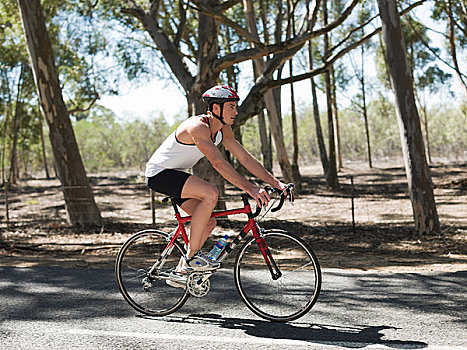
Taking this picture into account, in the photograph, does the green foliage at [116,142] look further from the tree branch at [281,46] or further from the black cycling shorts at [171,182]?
the black cycling shorts at [171,182]

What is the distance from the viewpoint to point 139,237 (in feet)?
17.6

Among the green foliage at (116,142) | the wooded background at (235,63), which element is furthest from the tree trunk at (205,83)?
the green foliage at (116,142)

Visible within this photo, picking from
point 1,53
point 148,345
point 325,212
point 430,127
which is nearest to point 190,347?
point 148,345

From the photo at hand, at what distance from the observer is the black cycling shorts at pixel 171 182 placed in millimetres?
4828

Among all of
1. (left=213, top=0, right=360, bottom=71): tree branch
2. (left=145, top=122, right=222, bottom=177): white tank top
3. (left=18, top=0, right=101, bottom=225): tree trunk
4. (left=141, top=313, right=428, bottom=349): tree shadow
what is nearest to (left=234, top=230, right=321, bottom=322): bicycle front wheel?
(left=141, top=313, right=428, bottom=349): tree shadow

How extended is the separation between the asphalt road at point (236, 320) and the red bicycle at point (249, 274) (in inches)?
6.3

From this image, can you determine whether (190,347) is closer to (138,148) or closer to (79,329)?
(79,329)

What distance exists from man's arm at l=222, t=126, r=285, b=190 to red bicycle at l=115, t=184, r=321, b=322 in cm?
10

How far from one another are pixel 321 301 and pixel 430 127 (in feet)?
300

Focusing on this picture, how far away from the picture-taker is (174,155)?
4859mm

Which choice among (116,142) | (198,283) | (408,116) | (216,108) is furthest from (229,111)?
(116,142)

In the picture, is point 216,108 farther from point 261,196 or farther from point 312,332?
point 312,332

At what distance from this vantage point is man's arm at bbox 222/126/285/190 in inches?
188

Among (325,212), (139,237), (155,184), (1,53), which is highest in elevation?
(1,53)
